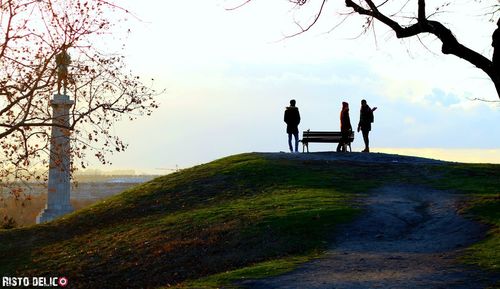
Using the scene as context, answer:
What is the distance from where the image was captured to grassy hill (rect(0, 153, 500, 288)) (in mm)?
19672

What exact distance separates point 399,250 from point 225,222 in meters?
6.06

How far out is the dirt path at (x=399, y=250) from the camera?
606 inches

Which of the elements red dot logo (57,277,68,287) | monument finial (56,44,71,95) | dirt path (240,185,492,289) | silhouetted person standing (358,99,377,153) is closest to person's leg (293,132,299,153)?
silhouetted person standing (358,99,377,153)

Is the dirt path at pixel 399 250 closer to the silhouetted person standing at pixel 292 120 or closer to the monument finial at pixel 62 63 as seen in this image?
the monument finial at pixel 62 63

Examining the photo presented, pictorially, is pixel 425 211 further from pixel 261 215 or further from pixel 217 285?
pixel 217 285

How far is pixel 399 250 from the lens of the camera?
1891 cm

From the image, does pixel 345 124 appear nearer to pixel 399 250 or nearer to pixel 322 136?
pixel 322 136

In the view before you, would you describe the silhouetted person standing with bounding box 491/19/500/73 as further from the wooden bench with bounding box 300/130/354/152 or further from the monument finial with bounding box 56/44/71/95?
the wooden bench with bounding box 300/130/354/152

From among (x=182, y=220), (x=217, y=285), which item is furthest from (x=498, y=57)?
(x=182, y=220)

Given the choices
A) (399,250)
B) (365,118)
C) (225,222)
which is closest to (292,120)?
(365,118)

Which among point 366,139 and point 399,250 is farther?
point 366,139

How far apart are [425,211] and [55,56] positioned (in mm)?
11953

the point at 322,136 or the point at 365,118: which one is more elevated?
the point at 365,118

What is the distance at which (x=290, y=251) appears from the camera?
1962cm
